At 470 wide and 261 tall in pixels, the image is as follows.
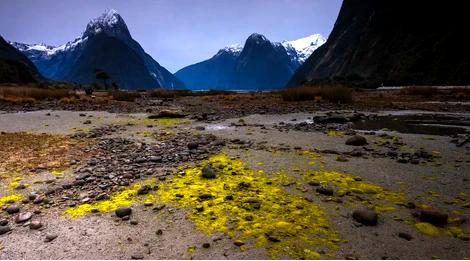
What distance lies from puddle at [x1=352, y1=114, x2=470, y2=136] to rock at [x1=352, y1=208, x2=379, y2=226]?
28.0ft

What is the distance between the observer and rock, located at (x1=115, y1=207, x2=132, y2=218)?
16.9 ft

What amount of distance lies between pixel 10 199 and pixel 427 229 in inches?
257

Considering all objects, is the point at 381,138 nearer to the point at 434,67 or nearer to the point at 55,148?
the point at 55,148

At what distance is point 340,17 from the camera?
499ft

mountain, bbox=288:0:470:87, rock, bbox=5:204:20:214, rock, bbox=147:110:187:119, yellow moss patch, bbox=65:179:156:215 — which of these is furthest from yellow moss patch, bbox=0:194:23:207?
mountain, bbox=288:0:470:87

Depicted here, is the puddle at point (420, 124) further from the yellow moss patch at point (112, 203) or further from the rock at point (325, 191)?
the yellow moss patch at point (112, 203)

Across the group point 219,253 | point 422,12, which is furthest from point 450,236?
point 422,12

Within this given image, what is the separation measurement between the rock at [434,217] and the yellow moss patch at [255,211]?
138 centimetres

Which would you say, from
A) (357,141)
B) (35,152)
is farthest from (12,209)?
(357,141)

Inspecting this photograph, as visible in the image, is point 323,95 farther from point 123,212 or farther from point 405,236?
point 123,212

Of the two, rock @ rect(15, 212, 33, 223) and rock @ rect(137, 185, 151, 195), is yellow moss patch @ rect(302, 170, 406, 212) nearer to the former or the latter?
rock @ rect(137, 185, 151, 195)

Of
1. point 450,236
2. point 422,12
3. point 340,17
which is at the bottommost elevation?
point 450,236

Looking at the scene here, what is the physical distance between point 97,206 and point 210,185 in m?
2.00

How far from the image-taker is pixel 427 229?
467cm
